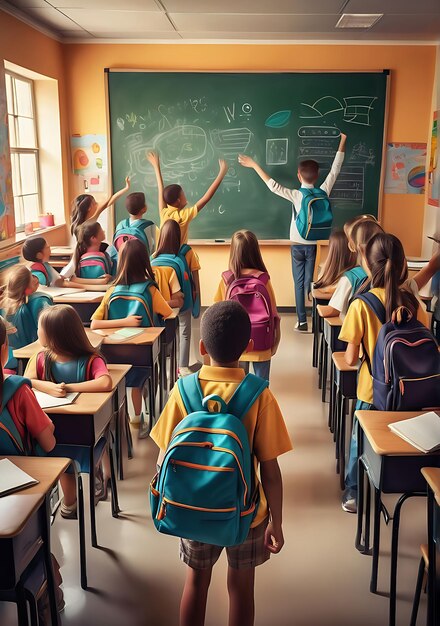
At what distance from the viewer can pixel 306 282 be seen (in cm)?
648

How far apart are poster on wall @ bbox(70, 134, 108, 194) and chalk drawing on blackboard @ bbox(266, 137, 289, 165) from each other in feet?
5.81

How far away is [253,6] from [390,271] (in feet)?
10.9

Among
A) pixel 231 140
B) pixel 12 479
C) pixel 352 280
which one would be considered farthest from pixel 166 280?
pixel 231 140

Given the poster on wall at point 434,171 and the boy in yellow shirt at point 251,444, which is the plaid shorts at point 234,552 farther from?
the poster on wall at point 434,171

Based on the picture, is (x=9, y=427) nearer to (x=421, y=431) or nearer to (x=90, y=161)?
(x=421, y=431)

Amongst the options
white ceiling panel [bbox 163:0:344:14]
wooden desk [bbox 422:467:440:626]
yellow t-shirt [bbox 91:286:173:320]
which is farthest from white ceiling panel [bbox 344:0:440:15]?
wooden desk [bbox 422:467:440:626]

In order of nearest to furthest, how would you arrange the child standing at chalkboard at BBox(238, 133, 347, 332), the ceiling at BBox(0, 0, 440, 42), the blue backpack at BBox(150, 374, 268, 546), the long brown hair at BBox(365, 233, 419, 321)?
the blue backpack at BBox(150, 374, 268, 546) → the long brown hair at BBox(365, 233, 419, 321) → the ceiling at BBox(0, 0, 440, 42) → the child standing at chalkboard at BBox(238, 133, 347, 332)

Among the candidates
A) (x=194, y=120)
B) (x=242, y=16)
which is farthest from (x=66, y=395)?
(x=194, y=120)

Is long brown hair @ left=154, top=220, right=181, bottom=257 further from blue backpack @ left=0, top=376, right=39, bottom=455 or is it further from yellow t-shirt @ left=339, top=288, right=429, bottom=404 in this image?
blue backpack @ left=0, top=376, right=39, bottom=455

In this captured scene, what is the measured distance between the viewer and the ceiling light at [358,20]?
5383mm

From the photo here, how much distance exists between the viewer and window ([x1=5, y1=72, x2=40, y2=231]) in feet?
20.1

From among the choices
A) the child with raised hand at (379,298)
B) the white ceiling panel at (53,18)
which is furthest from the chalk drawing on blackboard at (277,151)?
the child with raised hand at (379,298)

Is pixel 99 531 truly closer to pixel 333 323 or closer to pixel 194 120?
pixel 333 323

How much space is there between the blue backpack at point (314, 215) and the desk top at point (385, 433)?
155 inches
